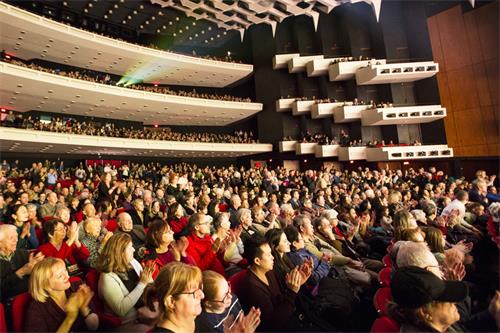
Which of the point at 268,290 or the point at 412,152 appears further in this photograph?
the point at 412,152

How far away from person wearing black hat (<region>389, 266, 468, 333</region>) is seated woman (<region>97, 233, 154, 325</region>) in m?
1.41

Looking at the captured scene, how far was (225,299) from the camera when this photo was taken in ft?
5.27

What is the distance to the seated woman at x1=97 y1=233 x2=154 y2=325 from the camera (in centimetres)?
183

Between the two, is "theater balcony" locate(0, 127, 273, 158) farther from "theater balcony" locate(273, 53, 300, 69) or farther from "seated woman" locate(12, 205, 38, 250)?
"seated woman" locate(12, 205, 38, 250)

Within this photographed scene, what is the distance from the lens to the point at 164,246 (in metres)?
2.55

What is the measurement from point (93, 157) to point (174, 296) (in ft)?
59.3

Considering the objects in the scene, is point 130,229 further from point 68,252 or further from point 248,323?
point 248,323

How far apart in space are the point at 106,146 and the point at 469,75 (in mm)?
18145

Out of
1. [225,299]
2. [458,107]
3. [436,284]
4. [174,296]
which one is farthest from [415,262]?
[458,107]

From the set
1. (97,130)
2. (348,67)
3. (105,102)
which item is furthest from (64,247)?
(348,67)

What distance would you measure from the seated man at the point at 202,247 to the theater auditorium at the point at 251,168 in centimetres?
1

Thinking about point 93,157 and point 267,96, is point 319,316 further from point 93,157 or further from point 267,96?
point 267,96

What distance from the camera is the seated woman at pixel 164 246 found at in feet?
8.17

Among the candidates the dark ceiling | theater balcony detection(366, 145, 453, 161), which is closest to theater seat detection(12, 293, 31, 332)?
theater balcony detection(366, 145, 453, 161)
